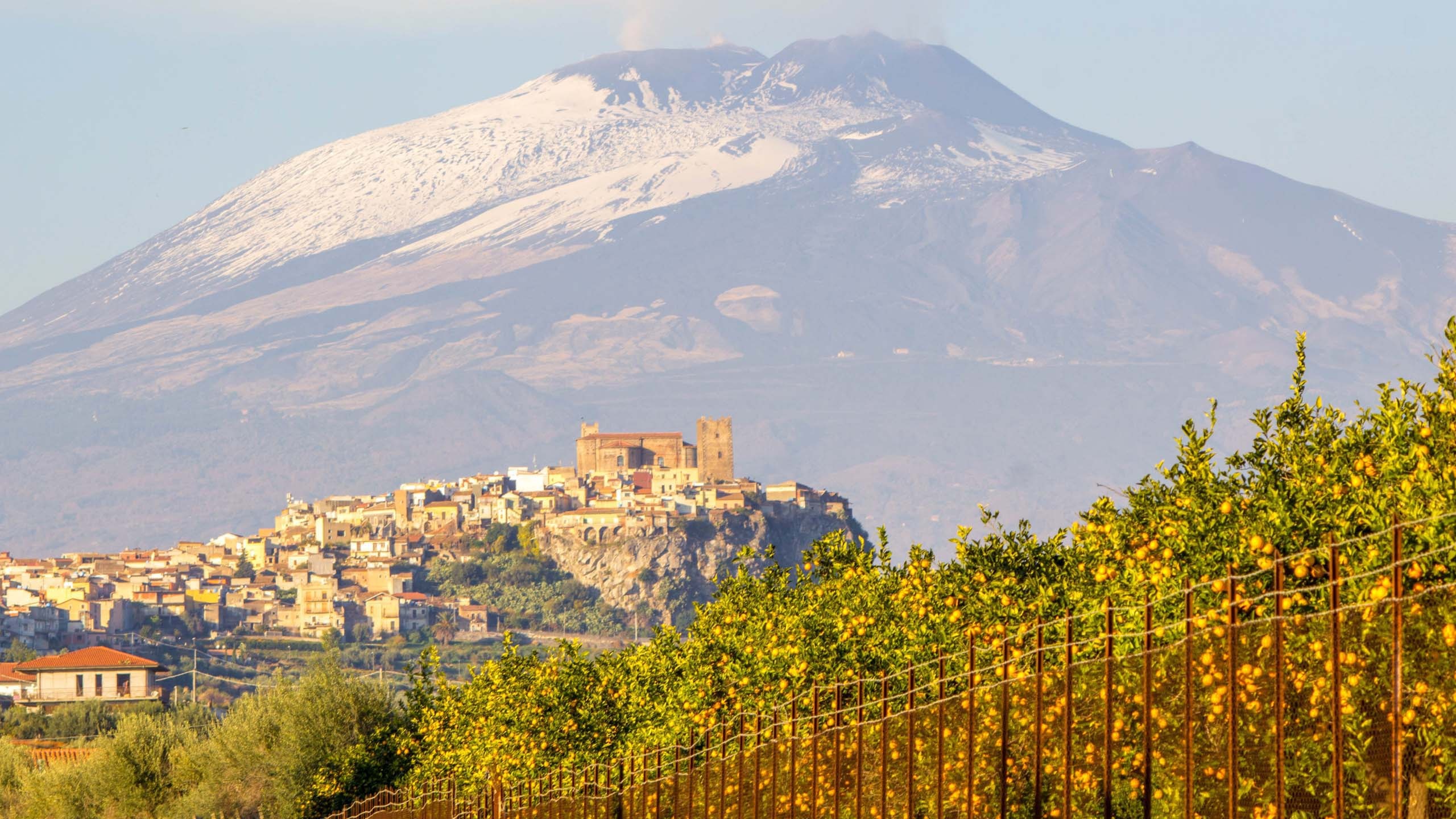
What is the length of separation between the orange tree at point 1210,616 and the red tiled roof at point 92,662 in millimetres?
125226

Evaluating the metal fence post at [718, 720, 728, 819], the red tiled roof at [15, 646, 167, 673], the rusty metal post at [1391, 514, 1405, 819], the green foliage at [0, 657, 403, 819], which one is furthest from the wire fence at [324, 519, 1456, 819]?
the red tiled roof at [15, 646, 167, 673]

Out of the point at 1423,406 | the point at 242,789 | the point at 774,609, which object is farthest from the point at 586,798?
the point at 242,789

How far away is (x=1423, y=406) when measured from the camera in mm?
18156

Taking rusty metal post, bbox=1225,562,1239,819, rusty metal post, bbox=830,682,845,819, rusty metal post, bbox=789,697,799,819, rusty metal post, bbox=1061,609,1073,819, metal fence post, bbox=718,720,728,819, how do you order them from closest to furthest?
rusty metal post, bbox=1225,562,1239,819 → rusty metal post, bbox=1061,609,1073,819 → rusty metal post, bbox=830,682,845,819 → rusty metal post, bbox=789,697,799,819 → metal fence post, bbox=718,720,728,819

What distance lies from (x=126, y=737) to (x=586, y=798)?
33.2 meters

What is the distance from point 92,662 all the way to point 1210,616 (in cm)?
15109

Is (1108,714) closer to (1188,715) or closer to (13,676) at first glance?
(1188,715)

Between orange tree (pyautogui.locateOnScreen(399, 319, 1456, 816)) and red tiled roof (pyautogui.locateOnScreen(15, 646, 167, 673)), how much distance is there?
12523cm

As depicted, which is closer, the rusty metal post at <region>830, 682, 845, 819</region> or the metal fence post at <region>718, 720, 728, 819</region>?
the rusty metal post at <region>830, 682, 845, 819</region>

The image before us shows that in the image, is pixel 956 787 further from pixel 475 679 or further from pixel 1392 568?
pixel 475 679

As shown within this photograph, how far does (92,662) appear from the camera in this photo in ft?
510

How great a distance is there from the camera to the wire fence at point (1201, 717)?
11.8 meters

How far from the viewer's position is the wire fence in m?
11.8

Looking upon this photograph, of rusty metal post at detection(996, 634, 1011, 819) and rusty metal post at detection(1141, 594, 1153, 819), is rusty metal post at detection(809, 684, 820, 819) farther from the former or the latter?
rusty metal post at detection(1141, 594, 1153, 819)
